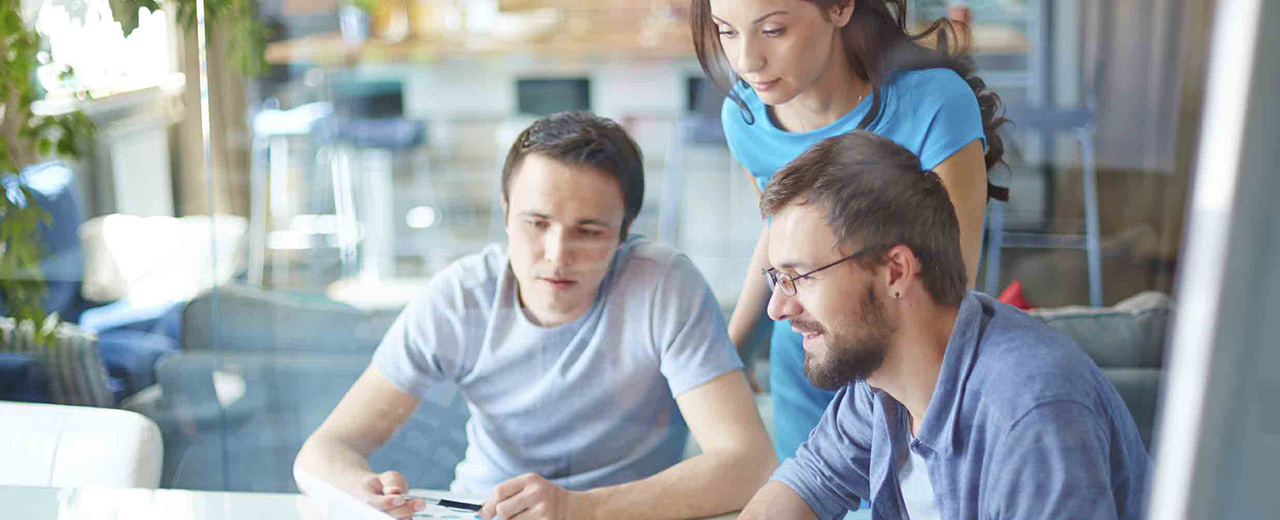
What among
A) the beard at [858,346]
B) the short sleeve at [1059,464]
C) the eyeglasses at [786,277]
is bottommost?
the short sleeve at [1059,464]

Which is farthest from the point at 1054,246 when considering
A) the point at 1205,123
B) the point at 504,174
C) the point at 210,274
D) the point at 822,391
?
the point at 210,274

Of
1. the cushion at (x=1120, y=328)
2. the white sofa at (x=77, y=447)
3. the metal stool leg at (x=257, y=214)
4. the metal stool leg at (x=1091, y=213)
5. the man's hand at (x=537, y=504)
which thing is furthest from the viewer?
the metal stool leg at (x=1091, y=213)

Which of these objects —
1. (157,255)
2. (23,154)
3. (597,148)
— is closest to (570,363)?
(597,148)

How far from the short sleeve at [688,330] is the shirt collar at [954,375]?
0.28m

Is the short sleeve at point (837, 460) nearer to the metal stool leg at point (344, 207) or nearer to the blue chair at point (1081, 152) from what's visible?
the blue chair at point (1081, 152)

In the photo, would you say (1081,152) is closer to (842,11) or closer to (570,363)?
(842,11)

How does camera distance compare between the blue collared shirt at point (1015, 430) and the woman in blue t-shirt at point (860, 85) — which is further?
the woman in blue t-shirt at point (860, 85)

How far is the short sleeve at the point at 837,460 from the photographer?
1.16 metres

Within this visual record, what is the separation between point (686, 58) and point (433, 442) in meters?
0.57

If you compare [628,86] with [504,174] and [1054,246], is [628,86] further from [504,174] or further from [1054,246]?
[1054,246]

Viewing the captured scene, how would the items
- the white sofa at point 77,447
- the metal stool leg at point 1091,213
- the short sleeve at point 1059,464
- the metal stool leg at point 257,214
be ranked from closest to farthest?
1. the short sleeve at point 1059,464
2. the white sofa at point 77,447
3. the metal stool leg at point 257,214
4. the metal stool leg at point 1091,213

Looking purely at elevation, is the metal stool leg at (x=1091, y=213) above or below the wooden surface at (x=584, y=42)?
below

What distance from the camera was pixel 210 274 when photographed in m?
1.63

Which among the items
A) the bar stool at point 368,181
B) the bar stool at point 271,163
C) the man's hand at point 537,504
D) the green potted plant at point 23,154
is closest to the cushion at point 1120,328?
the man's hand at point 537,504
